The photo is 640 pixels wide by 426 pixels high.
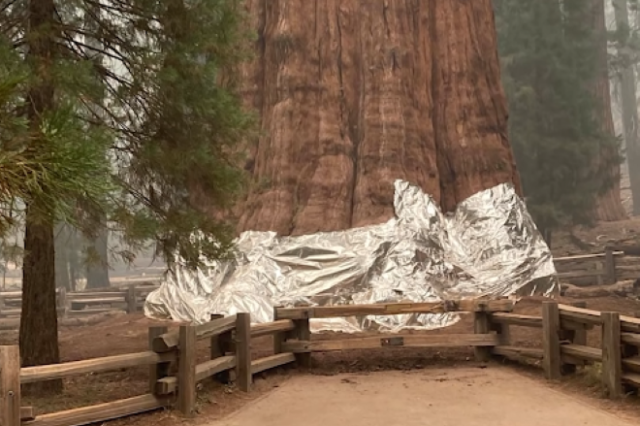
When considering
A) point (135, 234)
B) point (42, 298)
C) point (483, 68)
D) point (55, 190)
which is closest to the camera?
point (55, 190)

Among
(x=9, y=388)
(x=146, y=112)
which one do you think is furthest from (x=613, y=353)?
(x=9, y=388)

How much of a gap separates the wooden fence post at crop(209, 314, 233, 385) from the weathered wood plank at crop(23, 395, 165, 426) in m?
1.41

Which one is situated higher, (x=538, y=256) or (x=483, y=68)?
(x=483, y=68)

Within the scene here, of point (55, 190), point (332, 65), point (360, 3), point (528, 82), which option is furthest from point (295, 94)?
point (528, 82)

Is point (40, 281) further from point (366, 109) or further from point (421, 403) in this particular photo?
point (366, 109)

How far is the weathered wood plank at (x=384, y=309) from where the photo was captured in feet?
30.2

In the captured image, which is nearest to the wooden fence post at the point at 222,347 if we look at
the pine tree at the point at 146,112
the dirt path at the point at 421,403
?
the dirt path at the point at 421,403

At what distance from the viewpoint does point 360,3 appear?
46.6 ft

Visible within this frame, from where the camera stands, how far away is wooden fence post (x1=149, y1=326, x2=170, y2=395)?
6.79m

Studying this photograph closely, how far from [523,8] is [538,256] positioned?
47.0ft

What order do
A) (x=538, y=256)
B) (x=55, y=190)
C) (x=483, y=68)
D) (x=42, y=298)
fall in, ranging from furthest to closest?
(x=483, y=68), (x=538, y=256), (x=42, y=298), (x=55, y=190)

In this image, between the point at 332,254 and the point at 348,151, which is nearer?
the point at 332,254

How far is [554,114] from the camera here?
23.2m

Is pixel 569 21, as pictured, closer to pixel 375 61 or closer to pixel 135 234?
pixel 375 61
